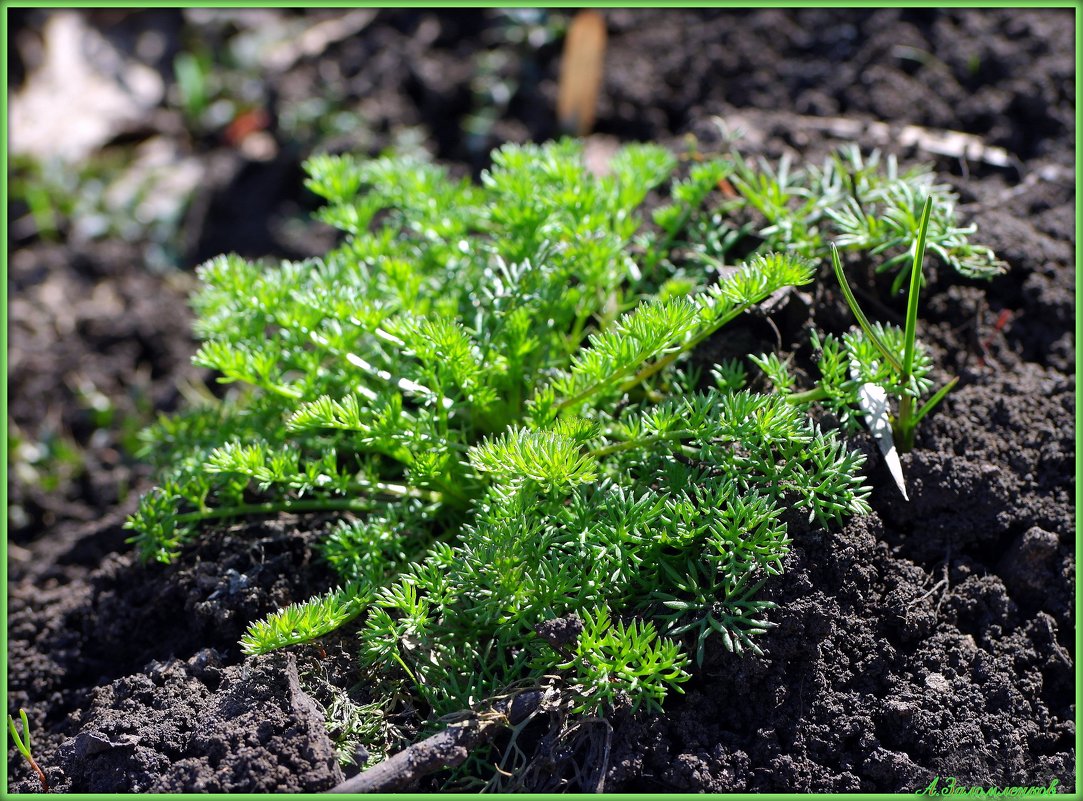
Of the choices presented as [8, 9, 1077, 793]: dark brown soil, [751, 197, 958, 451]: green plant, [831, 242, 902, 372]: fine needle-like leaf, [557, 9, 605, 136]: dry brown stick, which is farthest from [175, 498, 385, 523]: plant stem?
[557, 9, 605, 136]: dry brown stick

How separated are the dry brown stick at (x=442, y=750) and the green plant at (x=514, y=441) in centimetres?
9

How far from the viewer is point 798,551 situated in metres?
2.31

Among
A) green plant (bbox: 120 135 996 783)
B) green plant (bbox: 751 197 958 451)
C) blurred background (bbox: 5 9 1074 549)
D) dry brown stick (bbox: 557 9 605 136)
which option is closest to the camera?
green plant (bbox: 120 135 996 783)

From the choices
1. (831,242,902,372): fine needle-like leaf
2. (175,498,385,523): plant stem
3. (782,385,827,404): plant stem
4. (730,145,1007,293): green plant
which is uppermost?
(730,145,1007,293): green plant

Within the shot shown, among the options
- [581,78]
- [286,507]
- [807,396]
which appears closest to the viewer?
[807,396]

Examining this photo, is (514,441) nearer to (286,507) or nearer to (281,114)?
(286,507)

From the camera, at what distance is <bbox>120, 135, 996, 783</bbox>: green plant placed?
2.19 m

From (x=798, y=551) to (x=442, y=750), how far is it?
94 cm

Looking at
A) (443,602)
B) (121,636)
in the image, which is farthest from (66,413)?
(443,602)

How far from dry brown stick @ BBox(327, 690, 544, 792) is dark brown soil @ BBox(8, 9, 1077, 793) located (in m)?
0.11

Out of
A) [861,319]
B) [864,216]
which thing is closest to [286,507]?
[861,319]

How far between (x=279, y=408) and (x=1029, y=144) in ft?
9.27

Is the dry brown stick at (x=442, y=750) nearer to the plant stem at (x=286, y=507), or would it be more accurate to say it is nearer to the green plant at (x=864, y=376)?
the plant stem at (x=286, y=507)

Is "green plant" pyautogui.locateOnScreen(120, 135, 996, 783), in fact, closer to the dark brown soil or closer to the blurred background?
the dark brown soil
